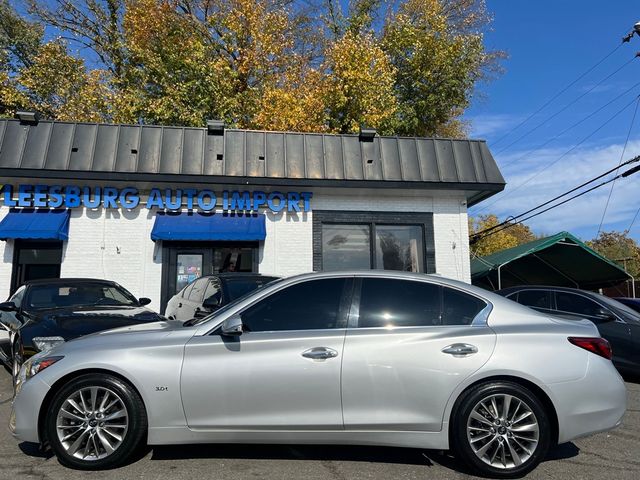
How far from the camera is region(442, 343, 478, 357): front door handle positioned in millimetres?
3838

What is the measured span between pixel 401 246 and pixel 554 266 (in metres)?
7.47

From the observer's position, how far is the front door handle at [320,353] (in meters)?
3.82

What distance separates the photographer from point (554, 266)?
16.8 meters

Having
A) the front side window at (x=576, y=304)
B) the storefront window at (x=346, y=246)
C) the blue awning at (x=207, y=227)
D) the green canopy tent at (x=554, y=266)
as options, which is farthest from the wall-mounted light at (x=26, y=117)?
the green canopy tent at (x=554, y=266)

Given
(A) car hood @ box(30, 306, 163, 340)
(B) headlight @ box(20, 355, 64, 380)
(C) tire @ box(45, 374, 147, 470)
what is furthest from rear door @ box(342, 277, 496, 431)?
(A) car hood @ box(30, 306, 163, 340)

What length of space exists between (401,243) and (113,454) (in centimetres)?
931

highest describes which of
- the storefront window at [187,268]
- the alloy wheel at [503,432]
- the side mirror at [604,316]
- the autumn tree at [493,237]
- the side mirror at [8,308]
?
the autumn tree at [493,237]

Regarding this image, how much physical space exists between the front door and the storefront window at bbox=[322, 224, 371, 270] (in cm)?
819

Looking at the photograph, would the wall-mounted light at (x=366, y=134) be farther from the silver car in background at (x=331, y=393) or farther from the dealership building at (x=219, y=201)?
the silver car in background at (x=331, y=393)

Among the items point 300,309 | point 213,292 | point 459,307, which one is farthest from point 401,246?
point 300,309

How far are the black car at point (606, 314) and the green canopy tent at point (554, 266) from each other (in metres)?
6.20

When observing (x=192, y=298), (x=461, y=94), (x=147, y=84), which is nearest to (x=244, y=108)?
(x=147, y=84)

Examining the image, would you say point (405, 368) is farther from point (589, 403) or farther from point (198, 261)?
point (198, 261)

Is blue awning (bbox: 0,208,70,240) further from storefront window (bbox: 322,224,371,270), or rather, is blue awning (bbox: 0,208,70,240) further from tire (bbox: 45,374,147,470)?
tire (bbox: 45,374,147,470)
